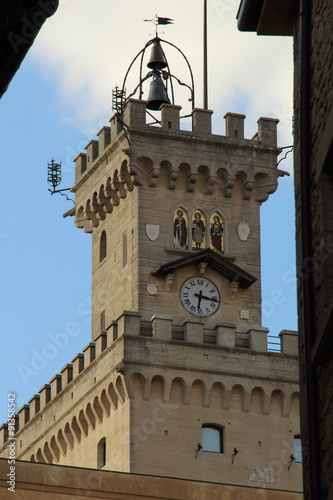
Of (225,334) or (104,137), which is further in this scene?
(104,137)

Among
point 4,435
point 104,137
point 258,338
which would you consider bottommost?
point 4,435

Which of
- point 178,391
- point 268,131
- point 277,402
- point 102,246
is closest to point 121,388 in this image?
point 178,391

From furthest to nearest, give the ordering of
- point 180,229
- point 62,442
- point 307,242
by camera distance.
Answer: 1. point 62,442
2. point 180,229
3. point 307,242

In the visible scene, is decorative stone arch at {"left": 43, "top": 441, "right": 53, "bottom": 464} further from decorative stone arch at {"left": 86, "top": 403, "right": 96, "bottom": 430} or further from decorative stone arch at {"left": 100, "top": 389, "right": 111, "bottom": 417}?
decorative stone arch at {"left": 100, "top": 389, "right": 111, "bottom": 417}

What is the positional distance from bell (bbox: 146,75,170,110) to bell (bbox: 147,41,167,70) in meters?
0.87

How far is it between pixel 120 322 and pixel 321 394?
38.2m

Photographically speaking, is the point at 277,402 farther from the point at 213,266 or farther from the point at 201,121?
the point at 201,121

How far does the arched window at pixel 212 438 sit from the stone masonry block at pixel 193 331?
284cm

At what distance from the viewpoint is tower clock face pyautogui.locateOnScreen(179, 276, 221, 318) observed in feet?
184

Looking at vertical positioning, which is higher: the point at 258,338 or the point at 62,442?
the point at 258,338

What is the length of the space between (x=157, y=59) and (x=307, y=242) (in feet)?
141

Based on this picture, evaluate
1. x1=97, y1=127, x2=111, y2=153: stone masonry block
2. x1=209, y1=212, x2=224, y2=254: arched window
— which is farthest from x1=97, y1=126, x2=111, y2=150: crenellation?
x1=209, y1=212, x2=224, y2=254: arched window

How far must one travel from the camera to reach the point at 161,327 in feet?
180

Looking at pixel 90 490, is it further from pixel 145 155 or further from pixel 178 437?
pixel 145 155
